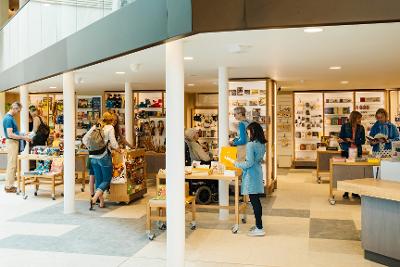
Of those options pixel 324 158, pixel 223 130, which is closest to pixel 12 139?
pixel 223 130

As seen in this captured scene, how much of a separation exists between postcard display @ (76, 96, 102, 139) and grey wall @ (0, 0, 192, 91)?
20.9 ft

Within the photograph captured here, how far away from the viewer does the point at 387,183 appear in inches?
210

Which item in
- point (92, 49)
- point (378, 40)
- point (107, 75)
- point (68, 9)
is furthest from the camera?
point (107, 75)

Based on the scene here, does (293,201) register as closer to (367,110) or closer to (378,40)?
(378,40)

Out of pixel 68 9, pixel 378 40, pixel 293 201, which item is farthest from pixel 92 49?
pixel 293 201

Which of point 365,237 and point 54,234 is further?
point 54,234

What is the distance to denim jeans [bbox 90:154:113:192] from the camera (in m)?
8.31

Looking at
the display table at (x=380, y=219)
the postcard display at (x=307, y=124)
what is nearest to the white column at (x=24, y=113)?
the display table at (x=380, y=219)

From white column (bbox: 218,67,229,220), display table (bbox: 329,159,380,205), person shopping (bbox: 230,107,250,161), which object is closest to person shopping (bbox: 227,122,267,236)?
white column (bbox: 218,67,229,220)

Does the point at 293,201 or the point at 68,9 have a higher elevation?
the point at 68,9

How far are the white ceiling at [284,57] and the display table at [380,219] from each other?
1.79 meters

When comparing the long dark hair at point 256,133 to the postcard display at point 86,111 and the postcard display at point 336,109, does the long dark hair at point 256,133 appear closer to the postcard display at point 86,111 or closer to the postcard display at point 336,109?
the postcard display at point 336,109

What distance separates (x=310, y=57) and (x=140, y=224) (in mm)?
3793

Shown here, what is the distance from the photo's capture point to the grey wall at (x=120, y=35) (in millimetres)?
4465
